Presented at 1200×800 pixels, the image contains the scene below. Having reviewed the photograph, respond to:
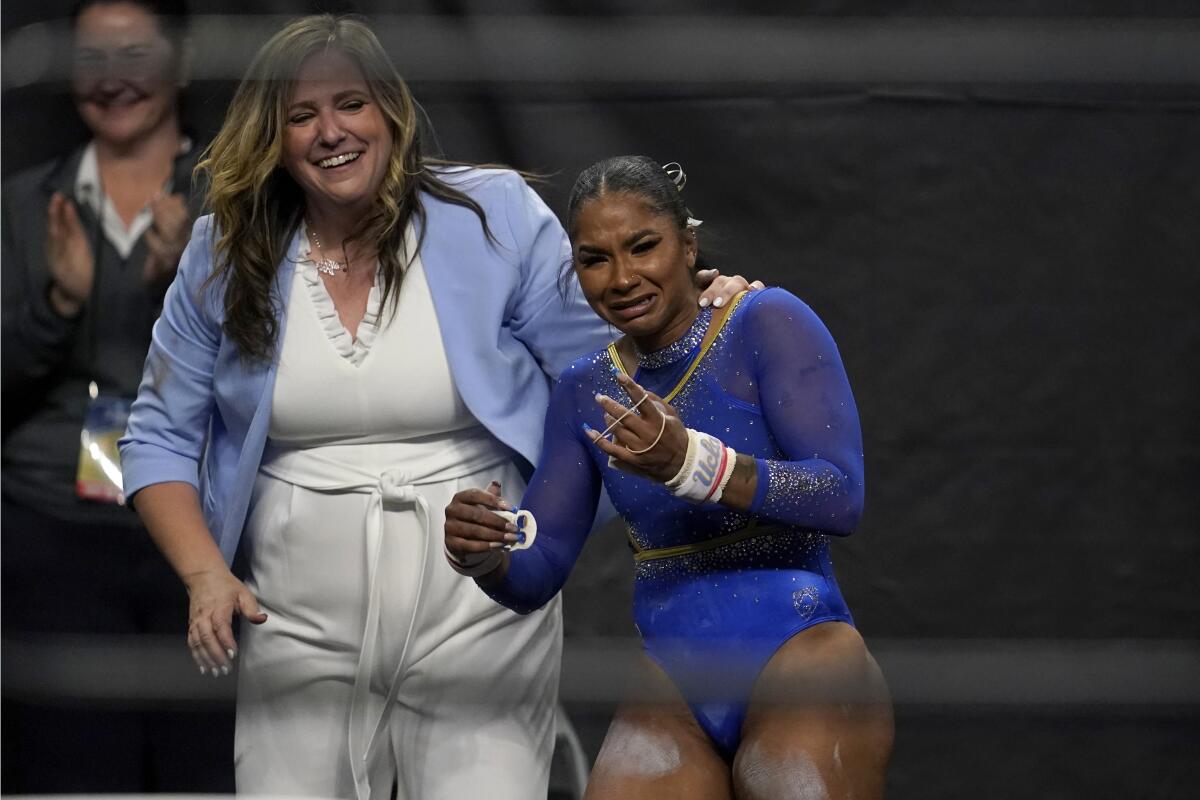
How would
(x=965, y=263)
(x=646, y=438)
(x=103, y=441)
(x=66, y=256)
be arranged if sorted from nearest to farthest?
(x=646, y=438)
(x=66, y=256)
(x=103, y=441)
(x=965, y=263)

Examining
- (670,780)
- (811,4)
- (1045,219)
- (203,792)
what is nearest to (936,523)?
(1045,219)

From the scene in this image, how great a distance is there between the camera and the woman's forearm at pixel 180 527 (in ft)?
6.82

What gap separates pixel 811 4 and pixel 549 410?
97 centimetres

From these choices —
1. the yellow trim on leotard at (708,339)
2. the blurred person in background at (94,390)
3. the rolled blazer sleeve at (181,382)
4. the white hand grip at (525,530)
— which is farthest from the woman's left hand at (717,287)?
the blurred person in background at (94,390)

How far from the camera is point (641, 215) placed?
190 cm

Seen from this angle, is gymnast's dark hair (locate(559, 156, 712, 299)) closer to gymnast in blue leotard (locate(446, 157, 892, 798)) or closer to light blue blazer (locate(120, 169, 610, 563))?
gymnast in blue leotard (locate(446, 157, 892, 798))

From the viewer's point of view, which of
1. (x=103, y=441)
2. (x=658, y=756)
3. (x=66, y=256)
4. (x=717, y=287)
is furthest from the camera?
(x=103, y=441)

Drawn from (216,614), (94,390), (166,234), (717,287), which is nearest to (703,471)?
(717,287)

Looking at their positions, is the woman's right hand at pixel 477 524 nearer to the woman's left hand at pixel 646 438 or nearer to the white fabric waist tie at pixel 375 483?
the woman's left hand at pixel 646 438

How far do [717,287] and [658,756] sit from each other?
521mm

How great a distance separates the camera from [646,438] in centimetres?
170

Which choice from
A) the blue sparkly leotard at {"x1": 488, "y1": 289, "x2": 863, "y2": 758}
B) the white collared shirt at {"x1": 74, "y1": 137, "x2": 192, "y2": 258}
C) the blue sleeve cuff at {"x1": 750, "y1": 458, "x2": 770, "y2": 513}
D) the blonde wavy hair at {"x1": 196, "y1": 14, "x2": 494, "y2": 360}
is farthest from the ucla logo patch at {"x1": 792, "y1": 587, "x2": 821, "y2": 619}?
the white collared shirt at {"x1": 74, "y1": 137, "x2": 192, "y2": 258}

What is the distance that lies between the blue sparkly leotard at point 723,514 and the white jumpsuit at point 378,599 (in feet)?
0.61

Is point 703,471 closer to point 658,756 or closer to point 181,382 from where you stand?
point 658,756
